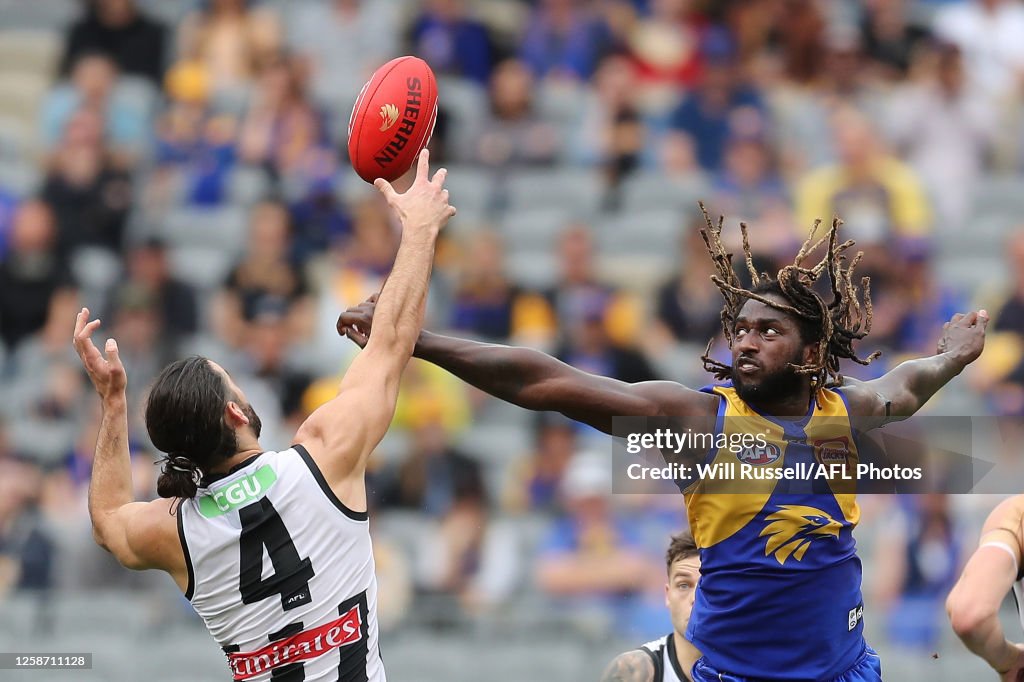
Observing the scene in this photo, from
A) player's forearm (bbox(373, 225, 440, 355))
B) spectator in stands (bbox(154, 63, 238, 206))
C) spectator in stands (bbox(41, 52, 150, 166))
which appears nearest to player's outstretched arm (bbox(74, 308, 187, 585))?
player's forearm (bbox(373, 225, 440, 355))

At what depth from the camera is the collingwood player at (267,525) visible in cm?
476

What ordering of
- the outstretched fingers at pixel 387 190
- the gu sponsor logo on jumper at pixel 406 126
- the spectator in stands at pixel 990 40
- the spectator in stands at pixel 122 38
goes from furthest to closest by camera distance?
the spectator in stands at pixel 122 38 → the spectator in stands at pixel 990 40 → the gu sponsor logo on jumper at pixel 406 126 → the outstretched fingers at pixel 387 190

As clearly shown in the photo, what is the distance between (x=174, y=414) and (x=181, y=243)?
26.1 ft

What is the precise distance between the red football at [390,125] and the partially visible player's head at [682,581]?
1936 mm

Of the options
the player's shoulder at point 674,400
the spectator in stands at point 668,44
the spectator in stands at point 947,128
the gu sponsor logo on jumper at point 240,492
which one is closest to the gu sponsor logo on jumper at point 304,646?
the gu sponsor logo on jumper at point 240,492

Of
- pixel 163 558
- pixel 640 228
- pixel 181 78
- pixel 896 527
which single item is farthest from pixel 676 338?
pixel 163 558

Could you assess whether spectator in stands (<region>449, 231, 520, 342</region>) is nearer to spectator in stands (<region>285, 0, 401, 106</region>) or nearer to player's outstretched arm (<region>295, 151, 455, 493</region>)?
spectator in stands (<region>285, 0, 401, 106</region>)

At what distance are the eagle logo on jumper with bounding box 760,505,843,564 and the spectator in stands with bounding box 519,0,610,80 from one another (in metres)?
8.80

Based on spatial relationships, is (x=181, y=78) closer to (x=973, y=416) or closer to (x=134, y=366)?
(x=134, y=366)

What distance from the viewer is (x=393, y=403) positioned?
16.3ft

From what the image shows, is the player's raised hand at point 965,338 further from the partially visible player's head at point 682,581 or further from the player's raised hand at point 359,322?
the player's raised hand at point 359,322

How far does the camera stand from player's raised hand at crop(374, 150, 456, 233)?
5145 mm

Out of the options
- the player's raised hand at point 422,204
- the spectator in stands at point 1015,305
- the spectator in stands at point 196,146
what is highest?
the spectator in stands at point 196,146

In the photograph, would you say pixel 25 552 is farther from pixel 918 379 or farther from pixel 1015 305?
pixel 1015 305
